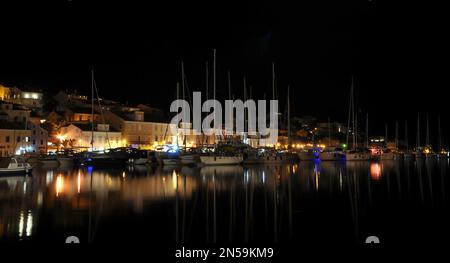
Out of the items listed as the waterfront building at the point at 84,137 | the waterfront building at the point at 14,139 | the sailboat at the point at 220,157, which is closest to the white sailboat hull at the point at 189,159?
the sailboat at the point at 220,157

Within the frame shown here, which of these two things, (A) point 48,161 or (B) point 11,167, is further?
(A) point 48,161

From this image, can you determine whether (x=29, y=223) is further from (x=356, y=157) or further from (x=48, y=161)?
(x=356, y=157)

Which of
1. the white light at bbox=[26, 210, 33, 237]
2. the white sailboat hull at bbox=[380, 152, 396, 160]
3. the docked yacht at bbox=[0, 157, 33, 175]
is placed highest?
the white sailboat hull at bbox=[380, 152, 396, 160]

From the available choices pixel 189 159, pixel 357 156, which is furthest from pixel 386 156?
pixel 189 159

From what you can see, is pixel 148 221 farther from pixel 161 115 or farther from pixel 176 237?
pixel 161 115

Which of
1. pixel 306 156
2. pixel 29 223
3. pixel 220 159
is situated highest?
pixel 306 156

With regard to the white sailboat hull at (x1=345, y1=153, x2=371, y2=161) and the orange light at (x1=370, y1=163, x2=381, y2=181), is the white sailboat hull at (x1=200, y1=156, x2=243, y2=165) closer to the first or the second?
the orange light at (x1=370, y1=163, x2=381, y2=181)

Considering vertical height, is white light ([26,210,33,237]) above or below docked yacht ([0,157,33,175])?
below

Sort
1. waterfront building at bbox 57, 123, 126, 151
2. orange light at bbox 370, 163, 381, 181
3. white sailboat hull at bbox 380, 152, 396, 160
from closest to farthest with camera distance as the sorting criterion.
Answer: orange light at bbox 370, 163, 381, 181
waterfront building at bbox 57, 123, 126, 151
white sailboat hull at bbox 380, 152, 396, 160

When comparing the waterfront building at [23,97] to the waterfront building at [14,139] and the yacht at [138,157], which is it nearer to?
the waterfront building at [14,139]

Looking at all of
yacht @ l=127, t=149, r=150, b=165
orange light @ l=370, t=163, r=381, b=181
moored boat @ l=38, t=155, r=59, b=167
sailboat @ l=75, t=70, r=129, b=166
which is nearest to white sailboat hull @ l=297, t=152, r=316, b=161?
orange light @ l=370, t=163, r=381, b=181
